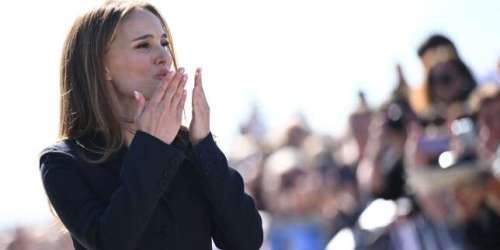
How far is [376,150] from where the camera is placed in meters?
5.96

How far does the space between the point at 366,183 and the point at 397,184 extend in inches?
10.0

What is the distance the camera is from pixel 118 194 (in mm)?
2637

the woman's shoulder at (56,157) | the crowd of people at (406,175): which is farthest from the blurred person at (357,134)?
the woman's shoulder at (56,157)

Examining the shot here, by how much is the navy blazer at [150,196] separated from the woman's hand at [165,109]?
0.03 metres

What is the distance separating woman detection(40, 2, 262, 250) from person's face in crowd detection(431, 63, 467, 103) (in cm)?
293

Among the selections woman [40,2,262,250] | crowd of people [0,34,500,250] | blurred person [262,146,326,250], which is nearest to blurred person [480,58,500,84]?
crowd of people [0,34,500,250]

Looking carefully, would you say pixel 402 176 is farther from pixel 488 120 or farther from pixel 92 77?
pixel 92 77

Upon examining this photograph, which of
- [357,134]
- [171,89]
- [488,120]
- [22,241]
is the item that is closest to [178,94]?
[171,89]

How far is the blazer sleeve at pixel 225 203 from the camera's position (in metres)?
2.76

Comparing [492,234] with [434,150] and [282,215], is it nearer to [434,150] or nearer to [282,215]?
[434,150]

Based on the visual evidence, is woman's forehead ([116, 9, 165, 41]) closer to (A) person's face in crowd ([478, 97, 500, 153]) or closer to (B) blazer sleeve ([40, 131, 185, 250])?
(B) blazer sleeve ([40, 131, 185, 250])

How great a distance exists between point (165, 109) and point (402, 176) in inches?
131

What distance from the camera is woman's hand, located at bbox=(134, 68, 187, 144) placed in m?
2.71

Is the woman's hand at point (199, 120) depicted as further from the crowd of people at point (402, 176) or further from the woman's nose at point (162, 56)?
the crowd of people at point (402, 176)
